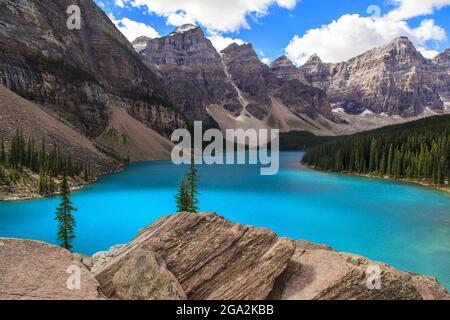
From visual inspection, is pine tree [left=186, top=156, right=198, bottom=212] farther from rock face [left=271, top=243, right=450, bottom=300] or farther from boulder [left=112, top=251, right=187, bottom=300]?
boulder [left=112, top=251, right=187, bottom=300]

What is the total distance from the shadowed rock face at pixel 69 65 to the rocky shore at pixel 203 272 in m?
127

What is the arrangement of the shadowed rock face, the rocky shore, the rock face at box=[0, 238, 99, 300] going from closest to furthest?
1. the rock face at box=[0, 238, 99, 300]
2. the rocky shore
3. the shadowed rock face

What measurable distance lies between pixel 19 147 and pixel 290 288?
65.4 m

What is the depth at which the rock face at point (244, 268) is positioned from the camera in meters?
10.1

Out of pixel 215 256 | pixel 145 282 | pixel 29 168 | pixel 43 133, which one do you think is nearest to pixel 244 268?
pixel 215 256

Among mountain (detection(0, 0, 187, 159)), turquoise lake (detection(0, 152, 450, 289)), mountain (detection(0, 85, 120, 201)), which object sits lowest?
turquoise lake (detection(0, 152, 450, 289))

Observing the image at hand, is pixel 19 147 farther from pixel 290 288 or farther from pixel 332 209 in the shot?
pixel 290 288

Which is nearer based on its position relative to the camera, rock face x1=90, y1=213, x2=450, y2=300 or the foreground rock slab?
rock face x1=90, y1=213, x2=450, y2=300

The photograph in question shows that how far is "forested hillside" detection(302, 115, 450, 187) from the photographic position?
248ft

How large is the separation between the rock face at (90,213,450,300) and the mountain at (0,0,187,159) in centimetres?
12169

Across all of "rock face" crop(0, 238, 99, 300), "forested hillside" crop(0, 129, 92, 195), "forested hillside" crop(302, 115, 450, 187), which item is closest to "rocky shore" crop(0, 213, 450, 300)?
"rock face" crop(0, 238, 99, 300)

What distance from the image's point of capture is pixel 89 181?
7181 centimetres
